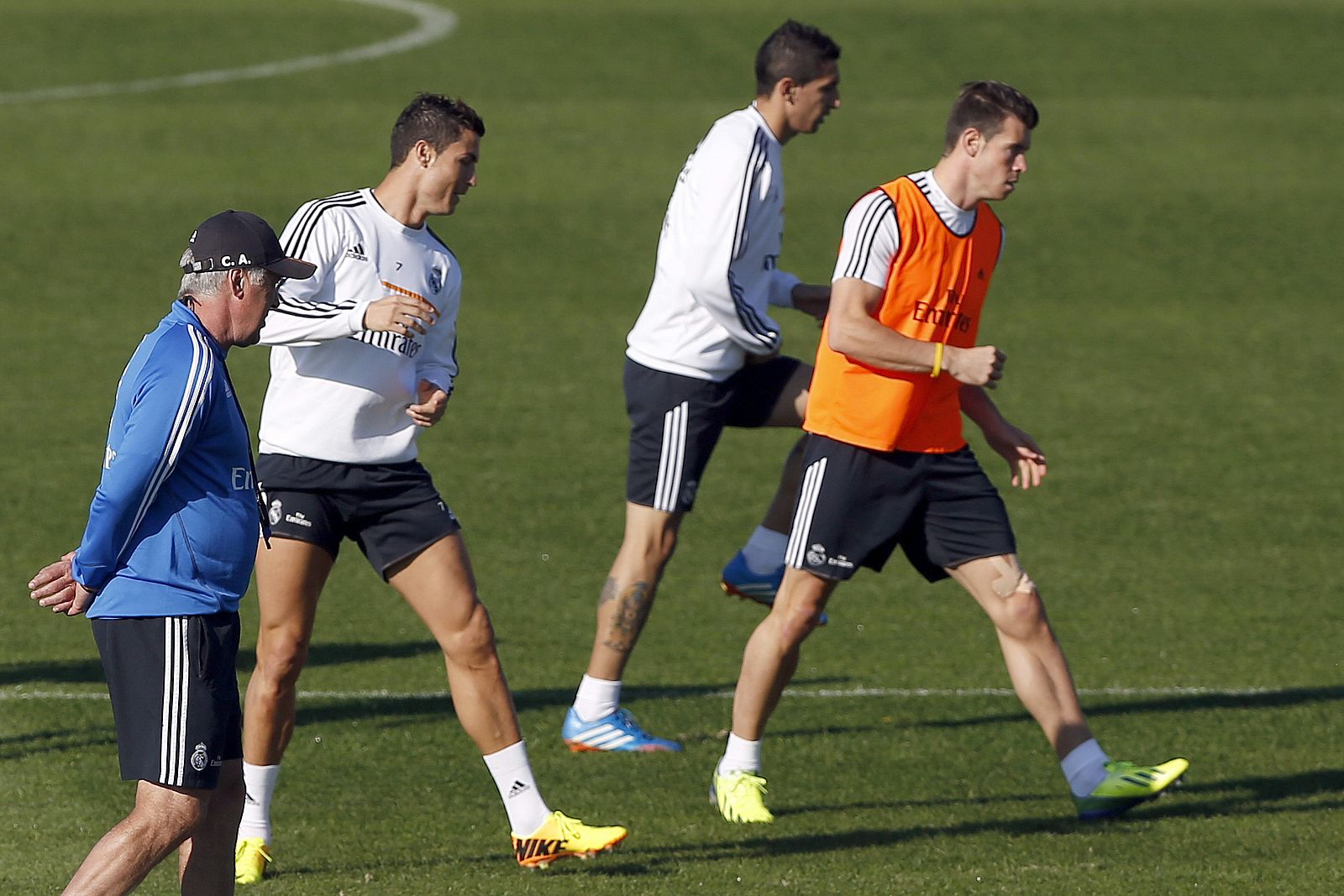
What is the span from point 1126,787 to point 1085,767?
0.14 metres

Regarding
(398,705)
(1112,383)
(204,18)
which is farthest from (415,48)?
(398,705)

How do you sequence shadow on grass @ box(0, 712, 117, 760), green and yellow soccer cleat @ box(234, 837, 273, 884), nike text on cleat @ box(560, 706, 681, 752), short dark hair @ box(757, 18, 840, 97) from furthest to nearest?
short dark hair @ box(757, 18, 840, 97)
nike text on cleat @ box(560, 706, 681, 752)
shadow on grass @ box(0, 712, 117, 760)
green and yellow soccer cleat @ box(234, 837, 273, 884)

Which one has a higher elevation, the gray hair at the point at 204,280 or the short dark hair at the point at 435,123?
the short dark hair at the point at 435,123

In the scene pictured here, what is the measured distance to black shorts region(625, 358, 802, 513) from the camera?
8.20 m

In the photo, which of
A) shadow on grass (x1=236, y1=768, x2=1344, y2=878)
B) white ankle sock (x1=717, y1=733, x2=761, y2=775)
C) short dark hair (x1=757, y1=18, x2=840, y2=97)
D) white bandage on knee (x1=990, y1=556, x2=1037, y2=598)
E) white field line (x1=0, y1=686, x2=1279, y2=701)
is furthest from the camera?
white field line (x1=0, y1=686, x2=1279, y2=701)

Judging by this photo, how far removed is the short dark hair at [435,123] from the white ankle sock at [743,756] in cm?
222

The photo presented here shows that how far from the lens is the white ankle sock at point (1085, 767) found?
7031 mm

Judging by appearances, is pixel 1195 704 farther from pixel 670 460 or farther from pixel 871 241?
pixel 871 241

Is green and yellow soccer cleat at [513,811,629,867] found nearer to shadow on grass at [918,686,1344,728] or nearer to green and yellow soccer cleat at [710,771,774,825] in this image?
green and yellow soccer cleat at [710,771,774,825]

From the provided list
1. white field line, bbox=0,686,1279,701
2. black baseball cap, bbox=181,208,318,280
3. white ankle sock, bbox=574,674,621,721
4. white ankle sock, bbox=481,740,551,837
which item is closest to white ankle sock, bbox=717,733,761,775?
white ankle sock, bbox=481,740,551,837

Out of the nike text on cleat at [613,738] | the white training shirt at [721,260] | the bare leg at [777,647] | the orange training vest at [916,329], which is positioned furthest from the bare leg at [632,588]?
the orange training vest at [916,329]

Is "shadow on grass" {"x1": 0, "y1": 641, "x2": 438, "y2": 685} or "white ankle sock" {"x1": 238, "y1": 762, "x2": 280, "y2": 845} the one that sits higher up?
"white ankle sock" {"x1": 238, "y1": 762, "x2": 280, "y2": 845}

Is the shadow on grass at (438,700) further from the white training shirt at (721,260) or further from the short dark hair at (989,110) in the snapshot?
the short dark hair at (989,110)

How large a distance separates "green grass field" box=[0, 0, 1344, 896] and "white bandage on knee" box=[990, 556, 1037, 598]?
0.80m
